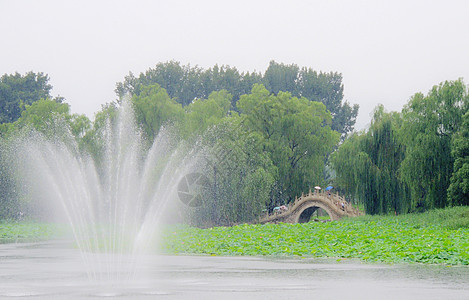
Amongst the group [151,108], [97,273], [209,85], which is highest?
[209,85]

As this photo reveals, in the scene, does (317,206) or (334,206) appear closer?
(334,206)

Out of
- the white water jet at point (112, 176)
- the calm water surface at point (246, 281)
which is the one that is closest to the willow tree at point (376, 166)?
the white water jet at point (112, 176)

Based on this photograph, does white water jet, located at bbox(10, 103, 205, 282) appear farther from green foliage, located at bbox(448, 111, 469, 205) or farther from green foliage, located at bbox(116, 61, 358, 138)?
green foliage, located at bbox(116, 61, 358, 138)

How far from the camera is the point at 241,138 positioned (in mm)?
52688

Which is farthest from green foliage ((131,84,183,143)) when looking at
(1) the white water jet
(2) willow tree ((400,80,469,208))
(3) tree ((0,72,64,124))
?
(3) tree ((0,72,64,124))

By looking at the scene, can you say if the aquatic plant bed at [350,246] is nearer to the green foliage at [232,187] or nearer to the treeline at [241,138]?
the green foliage at [232,187]

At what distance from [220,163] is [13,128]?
2378 cm

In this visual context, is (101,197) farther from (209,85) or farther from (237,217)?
(209,85)

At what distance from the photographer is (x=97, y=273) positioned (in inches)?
700

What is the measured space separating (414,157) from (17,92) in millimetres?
57281

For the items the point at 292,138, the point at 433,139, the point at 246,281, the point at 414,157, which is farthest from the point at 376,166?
the point at 246,281

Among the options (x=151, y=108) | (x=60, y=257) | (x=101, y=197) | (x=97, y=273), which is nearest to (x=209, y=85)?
(x=151, y=108)

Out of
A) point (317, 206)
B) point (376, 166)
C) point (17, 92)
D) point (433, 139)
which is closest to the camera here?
point (433, 139)

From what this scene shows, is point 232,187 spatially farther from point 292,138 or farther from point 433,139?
point 433,139
